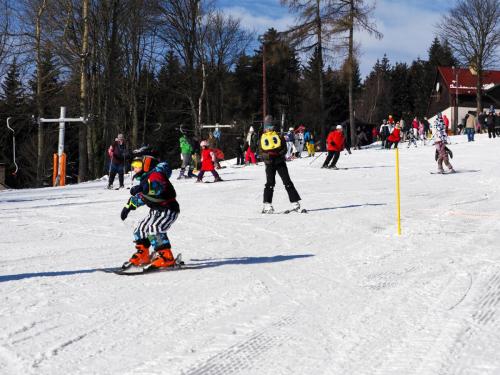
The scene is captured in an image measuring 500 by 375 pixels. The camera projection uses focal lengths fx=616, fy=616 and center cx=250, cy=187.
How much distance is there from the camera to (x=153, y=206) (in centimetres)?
662

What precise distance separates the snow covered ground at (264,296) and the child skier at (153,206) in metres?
0.29

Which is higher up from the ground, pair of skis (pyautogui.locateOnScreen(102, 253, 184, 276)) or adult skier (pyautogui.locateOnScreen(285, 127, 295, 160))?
adult skier (pyautogui.locateOnScreen(285, 127, 295, 160))

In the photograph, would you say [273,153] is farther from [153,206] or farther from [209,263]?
[153,206]

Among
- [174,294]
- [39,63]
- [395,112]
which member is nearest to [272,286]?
[174,294]

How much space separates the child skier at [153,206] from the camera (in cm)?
652

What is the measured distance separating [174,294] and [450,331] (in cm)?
246

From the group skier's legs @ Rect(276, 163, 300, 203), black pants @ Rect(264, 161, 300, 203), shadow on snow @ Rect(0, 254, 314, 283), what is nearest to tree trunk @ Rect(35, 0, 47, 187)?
black pants @ Rect(264, 161, 300, 203)

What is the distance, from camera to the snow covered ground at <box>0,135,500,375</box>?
3.90 metres

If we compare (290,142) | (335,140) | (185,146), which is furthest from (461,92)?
(185,146)

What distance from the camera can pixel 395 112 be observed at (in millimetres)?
86562

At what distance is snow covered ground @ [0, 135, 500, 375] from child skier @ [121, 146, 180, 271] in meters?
0.29

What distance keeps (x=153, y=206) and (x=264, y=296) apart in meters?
1.79

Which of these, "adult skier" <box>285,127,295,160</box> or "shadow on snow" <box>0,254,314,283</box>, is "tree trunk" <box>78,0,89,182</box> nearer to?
"adult skier" <box>285,127,295,160</box>

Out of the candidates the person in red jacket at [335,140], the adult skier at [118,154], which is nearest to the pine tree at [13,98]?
the adult skier at [118,154]
